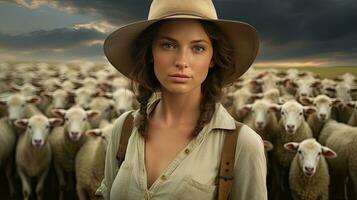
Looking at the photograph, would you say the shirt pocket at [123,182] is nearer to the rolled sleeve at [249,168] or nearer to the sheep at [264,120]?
the rolled sleeve at [249,168]

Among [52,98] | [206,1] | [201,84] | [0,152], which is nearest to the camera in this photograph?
[206,1]

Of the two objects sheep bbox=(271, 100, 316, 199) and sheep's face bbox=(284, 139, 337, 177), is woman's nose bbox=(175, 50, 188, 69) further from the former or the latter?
sheep bbox=(271, 100, 316, 199)

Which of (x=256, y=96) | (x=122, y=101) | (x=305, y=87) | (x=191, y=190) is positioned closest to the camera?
(x=191, y=190)

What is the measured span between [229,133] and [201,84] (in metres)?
0.31

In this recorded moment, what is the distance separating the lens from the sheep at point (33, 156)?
6266mm

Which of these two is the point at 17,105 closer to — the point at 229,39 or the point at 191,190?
the point at 229,39

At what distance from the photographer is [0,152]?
6609 millimetres

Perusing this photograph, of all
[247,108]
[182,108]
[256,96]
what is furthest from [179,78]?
[256,96]

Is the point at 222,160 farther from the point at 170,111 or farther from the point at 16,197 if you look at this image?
the point at 16,197

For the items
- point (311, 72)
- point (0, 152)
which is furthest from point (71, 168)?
point (311, 72)

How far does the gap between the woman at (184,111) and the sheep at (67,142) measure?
15.3 ft

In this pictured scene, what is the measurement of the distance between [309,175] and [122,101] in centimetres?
403

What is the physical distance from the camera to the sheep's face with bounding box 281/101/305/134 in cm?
638

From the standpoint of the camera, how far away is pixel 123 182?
5.21 ft
